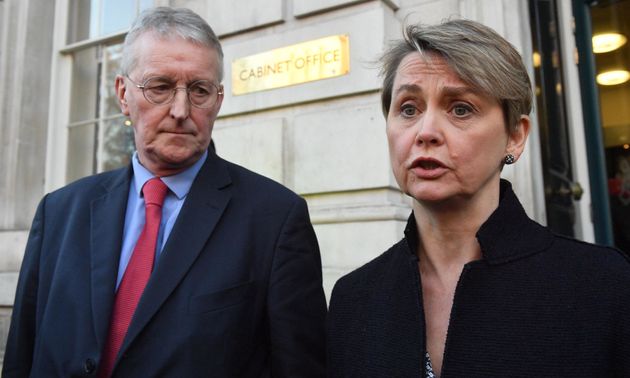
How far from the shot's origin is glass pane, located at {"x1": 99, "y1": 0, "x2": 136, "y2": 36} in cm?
614

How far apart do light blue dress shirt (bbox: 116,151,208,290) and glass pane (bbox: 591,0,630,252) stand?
491 cm

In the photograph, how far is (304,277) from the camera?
184 centimetres

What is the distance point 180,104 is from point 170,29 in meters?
0.27

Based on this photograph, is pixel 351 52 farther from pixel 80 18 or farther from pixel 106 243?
pixel 80 18

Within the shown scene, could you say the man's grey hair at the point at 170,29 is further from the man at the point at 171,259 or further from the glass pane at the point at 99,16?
the glass pane at the point at 99,16

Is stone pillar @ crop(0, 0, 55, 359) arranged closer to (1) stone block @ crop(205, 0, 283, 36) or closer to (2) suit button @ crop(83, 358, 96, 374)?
(1) stone block @ crop(205, 0, 283, 36)

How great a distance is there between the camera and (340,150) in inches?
161

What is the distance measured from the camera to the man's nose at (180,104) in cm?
189

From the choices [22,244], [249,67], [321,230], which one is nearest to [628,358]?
[321,230]

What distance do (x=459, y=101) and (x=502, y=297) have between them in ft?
1.72

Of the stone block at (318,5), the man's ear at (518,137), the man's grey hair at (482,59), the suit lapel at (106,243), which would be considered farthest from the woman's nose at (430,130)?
the stone block at (318,5)

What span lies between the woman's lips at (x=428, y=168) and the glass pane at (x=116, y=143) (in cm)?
496

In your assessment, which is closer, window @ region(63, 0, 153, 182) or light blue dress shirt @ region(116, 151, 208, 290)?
light blue dress shirt @ region(116, 151, 208, 290)

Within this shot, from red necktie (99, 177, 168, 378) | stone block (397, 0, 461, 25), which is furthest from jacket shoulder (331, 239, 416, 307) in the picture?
stone block (397, 0, 461, 25)
